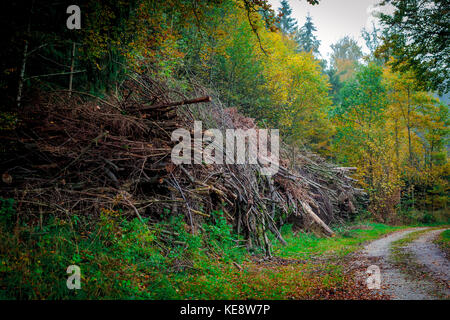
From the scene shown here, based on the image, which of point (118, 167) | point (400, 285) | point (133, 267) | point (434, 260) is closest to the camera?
point (133, 267)

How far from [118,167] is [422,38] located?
39.4 ft

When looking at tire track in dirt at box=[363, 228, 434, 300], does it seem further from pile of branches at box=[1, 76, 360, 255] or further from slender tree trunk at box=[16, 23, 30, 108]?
slender tree trunk at box=[16, 23, 30, 108]

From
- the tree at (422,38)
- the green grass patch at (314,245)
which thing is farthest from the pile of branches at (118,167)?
the tree at (422,38)

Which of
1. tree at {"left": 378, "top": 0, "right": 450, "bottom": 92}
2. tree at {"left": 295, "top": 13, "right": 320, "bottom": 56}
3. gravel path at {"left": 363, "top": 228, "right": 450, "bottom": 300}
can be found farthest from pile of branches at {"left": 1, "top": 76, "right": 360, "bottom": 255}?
tree at {"left": 295, "top": 13, "right": 320, "bottom": 56}

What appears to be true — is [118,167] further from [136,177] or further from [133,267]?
[133,267]

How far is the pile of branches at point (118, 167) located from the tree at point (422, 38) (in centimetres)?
841

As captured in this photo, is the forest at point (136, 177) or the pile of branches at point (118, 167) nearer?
the forest at point (136, 177)

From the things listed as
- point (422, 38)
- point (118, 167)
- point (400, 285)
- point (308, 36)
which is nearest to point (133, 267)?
point (118, 167)

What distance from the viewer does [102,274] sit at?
421cm

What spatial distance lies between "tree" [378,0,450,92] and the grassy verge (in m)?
9.27

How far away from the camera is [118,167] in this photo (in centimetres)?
630

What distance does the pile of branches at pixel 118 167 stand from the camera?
552 cm

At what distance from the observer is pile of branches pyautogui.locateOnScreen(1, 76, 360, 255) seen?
5.52 m

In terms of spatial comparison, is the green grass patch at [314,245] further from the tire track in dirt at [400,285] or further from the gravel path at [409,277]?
the tire track in dirt at [400,285]
